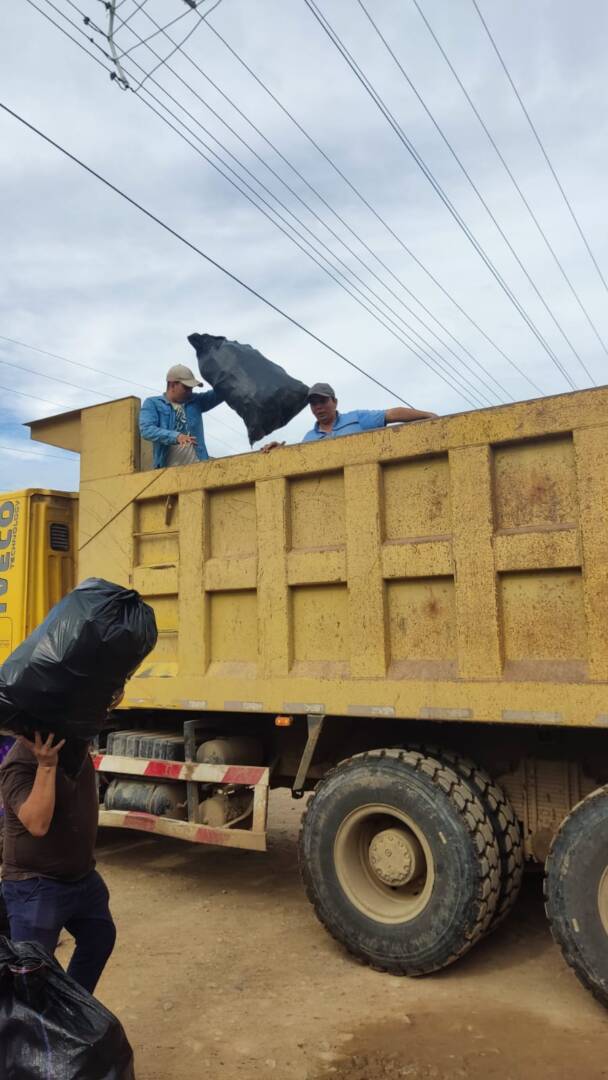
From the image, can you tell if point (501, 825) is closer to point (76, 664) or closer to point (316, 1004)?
point (316, 1004)

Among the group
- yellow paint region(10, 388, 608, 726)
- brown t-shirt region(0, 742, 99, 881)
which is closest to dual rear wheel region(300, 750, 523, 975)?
yellow paint region(10, 388, 608, 726)

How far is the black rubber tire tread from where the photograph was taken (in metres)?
3.90

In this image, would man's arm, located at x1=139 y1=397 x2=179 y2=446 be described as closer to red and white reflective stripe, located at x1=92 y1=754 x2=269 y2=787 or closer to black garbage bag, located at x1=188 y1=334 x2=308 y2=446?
black garbage bag, located at x1=188 y1=334 x2=308 y2=446

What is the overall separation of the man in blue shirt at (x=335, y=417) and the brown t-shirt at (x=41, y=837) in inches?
110

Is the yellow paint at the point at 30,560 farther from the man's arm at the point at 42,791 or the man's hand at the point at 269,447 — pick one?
the man's arm at the point at 42,791

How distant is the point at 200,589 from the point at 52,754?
93.1 inches

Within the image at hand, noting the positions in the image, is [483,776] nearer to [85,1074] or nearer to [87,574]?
[85,1074]

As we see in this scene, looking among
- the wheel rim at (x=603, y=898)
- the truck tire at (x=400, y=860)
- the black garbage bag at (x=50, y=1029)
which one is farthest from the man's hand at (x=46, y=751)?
the wheel rim at (x=603, y=898)

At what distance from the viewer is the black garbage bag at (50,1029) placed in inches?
83.9

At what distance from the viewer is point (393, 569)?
4.13 metres

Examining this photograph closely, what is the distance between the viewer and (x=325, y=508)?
4.48m

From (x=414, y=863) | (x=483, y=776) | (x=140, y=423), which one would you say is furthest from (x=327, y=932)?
(x=140, y=423)

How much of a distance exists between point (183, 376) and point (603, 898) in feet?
13.4

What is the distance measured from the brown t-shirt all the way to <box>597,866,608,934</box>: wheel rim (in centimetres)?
205
